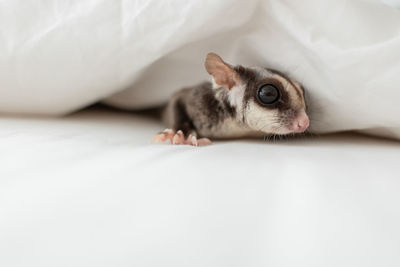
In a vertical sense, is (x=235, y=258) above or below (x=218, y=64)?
below

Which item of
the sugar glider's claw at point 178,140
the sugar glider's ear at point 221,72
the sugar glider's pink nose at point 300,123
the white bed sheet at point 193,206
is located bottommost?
the white bed sheet at point 193,206

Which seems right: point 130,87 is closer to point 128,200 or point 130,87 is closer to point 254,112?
point 254,112

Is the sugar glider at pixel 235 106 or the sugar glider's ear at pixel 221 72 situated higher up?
the sugar glider's ear at pixel 221 72

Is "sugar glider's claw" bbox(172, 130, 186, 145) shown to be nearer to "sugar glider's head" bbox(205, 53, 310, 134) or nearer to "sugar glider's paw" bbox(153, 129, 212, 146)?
"sugar glider's paw" bbox(153, 129, 212, 146)

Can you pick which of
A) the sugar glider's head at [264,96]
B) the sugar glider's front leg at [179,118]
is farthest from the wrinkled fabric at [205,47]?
the sugar glider's front leg at [179,118]

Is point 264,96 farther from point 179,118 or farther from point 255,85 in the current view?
point 179,118

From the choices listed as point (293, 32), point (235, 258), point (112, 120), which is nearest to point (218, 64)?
point (293, 32)

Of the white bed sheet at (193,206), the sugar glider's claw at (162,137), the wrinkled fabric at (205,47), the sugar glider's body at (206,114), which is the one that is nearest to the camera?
the white bed sheet at (193,206)

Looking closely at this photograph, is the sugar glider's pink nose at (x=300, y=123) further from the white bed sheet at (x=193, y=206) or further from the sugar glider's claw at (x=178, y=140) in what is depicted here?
the sugar glider's claw at (x=178, y=140)

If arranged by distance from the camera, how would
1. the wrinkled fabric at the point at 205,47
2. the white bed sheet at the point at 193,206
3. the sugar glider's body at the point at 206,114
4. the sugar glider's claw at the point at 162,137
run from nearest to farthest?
the white bed sheet at the point at 193,206
the wrinkled fabric at the point at 205,47
the sugar glider's claw at the point at 162,137
the sugar glider's body at the point at 206,114
